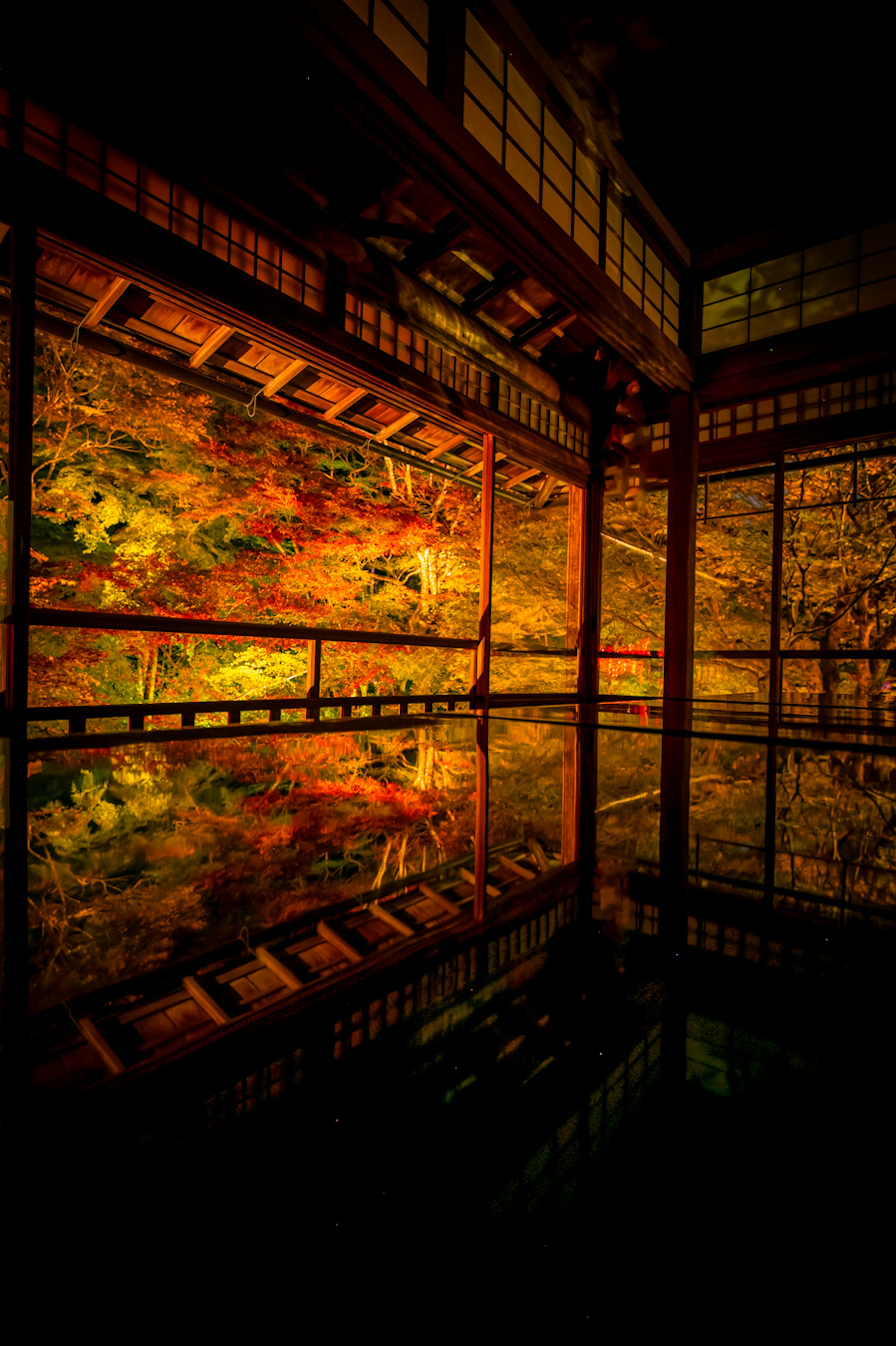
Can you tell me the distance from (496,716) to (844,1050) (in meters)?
3.88

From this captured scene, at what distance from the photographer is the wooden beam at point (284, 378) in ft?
13.9

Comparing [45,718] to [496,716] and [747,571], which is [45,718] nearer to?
[496,716]

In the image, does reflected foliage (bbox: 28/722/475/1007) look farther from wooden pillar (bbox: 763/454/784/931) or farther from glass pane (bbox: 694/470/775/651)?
glass pane (bbox: 694/470/775/651)

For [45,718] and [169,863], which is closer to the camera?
[169,863]

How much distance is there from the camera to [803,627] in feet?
27.1

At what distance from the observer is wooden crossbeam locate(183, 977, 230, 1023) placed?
2.17ft

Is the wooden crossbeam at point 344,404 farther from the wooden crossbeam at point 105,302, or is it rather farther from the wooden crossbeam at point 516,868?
the wooden crossbeam at point 516,868

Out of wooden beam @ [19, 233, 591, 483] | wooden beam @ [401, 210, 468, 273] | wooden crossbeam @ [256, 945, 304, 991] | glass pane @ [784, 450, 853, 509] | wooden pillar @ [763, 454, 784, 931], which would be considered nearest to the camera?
wooden crossbeam @ [256, 945, 304, 991]

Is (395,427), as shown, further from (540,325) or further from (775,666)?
(775,666)

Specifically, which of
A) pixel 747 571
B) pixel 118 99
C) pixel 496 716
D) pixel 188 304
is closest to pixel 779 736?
pixel 496 716

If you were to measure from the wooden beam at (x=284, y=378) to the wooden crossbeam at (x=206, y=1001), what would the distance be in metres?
→ 4.11

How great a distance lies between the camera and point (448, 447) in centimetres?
577

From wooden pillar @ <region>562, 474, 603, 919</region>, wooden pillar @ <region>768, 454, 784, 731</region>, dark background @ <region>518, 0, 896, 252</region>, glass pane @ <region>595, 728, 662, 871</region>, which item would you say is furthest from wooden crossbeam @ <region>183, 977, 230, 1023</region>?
wooden pillar @ <region>768, 454, 784, 731</region>

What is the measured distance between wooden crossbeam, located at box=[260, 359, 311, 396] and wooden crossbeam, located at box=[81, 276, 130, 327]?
1107mm
